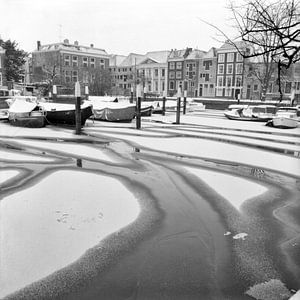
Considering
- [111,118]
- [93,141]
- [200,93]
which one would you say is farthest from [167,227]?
[200,93]

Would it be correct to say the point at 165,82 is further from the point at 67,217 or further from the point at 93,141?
the point at 67,217

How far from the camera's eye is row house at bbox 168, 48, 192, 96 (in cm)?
8744

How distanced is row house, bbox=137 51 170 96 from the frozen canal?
270 feet

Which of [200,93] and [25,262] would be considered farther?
[200,93]

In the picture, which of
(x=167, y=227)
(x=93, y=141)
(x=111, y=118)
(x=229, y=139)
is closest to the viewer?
(x=167, y=227)

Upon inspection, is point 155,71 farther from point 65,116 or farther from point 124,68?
point 65,116

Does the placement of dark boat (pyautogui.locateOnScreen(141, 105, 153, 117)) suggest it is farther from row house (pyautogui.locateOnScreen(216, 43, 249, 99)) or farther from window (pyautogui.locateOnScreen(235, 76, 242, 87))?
window (pyautogui.locateOnScreen(235, 76, 242, 87))

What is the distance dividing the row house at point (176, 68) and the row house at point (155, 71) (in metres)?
1.58

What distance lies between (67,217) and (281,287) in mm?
3557

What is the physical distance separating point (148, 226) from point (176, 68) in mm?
85974

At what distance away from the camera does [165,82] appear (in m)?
91.9

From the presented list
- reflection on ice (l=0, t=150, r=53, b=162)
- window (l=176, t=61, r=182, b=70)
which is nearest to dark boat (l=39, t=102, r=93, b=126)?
reflection on ice (l=0, t=150, r=53, b=162)

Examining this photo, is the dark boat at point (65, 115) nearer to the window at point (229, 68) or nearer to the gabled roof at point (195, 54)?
the window at point (229, 68)

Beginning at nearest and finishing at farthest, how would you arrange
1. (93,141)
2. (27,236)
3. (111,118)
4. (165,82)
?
(27,236) → (93,141) → (111,118) → (165,82)
